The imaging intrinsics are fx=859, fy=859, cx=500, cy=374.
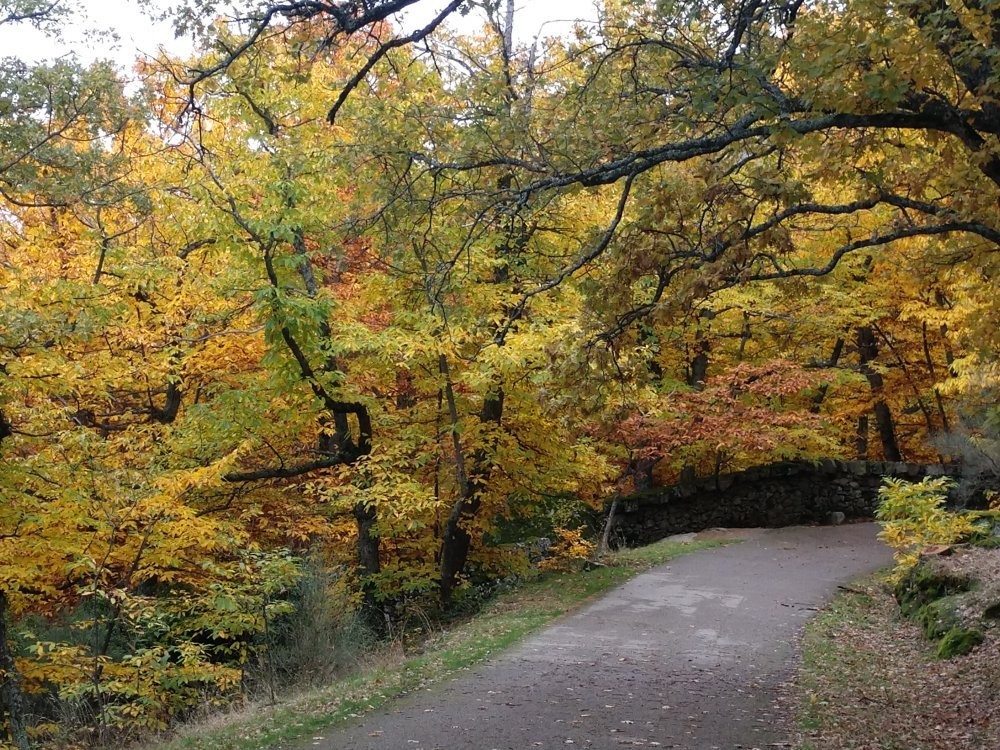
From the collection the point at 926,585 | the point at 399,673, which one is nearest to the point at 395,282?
the point at 399,673

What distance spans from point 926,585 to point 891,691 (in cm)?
→ 355

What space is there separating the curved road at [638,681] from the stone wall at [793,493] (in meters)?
5.89

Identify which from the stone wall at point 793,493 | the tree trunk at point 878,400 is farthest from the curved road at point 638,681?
the tree trunk at point 878,400

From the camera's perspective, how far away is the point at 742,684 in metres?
7.98

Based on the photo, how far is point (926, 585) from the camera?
1068 cm

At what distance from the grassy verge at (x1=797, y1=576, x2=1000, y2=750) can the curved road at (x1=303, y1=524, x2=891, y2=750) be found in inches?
12.8

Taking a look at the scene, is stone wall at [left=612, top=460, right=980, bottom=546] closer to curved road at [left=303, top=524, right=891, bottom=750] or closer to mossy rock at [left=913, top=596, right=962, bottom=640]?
curved road at [left=303, top=524, right=891, bottom=750]

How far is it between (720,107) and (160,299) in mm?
9330

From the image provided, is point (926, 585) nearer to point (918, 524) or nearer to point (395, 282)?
point (918, 524)

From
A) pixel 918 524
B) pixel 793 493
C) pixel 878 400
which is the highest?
pixel 878 400

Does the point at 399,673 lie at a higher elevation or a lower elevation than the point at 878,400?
lower

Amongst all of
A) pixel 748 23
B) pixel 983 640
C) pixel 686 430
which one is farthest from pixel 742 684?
pixel 686 430

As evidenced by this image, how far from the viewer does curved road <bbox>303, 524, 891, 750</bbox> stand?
6.31m

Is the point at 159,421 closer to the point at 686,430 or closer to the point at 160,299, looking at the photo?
the point at 160,299
